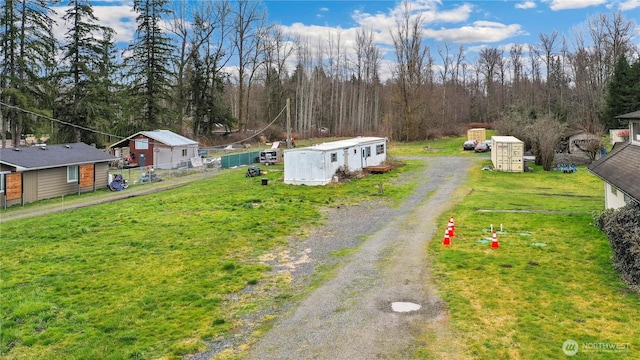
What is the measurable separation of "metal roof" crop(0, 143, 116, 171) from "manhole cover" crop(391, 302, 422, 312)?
21.3 metres

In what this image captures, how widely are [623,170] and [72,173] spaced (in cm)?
2723

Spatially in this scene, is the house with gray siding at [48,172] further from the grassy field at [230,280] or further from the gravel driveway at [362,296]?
the gravel driveway at [362,296]

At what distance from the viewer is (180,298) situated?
998 centimetres

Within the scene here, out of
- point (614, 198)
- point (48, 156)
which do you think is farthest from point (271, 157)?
point (614, 198)

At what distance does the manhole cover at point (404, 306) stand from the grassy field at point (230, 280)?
0.72 metres

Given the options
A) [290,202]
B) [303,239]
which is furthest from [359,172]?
[303,239]

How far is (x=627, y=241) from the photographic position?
10.6m

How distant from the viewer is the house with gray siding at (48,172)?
2194 centimetres

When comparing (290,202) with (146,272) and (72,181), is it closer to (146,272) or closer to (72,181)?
(146,272)

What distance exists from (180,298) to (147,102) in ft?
129

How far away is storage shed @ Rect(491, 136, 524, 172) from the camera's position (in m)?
30.6

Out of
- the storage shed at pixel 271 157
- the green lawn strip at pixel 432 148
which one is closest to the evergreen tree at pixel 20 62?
the storage shed at pixel 271 157

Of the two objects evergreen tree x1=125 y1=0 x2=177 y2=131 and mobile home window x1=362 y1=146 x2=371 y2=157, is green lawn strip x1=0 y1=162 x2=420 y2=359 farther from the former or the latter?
evergreen tree x1=125 y1=0 x2=177 y2=131

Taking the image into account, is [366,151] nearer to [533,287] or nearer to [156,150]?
[156,150]
